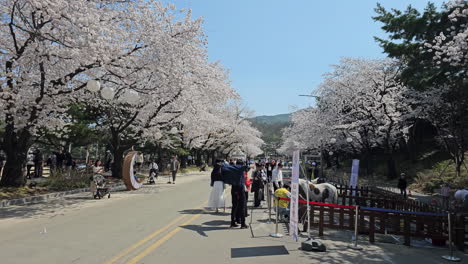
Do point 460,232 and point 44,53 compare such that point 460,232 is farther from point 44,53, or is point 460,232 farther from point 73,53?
Result: point 44,53

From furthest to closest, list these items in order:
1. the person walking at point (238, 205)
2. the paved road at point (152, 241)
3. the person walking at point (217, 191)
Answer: the person walking at point (217, 191) → the person walking at point (238, 205) → the paved road at point (152, 241)

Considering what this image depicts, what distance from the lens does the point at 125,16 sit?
1447cm

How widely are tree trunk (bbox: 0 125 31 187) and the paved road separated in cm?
407

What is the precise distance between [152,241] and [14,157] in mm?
10852

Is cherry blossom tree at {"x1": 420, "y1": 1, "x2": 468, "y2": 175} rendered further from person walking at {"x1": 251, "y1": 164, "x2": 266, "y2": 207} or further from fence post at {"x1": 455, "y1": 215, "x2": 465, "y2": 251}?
person walking at {"x1": 251, "y1": 164, "x2": 266, "y2": 207}

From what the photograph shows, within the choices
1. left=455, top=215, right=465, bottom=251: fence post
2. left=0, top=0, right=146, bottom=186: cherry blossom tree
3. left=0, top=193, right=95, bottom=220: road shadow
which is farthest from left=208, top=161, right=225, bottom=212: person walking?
left=455, top=215, right=465, bottom=251: fence post

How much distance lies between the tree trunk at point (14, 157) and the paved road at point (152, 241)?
407cm

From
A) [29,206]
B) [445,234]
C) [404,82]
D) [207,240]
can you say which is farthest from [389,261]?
[404,82]

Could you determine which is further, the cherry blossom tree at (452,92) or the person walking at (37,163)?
the person walking at (37,163)

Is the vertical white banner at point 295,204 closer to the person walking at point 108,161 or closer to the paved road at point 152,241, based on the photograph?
the paved road at point 152,241

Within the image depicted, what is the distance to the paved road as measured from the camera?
20.3ft

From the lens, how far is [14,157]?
14.8 m

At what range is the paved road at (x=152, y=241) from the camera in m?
6.20

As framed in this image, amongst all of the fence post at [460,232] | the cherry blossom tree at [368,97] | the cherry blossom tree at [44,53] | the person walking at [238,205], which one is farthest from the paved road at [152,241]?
the cherry blossom tree at [368,97]
